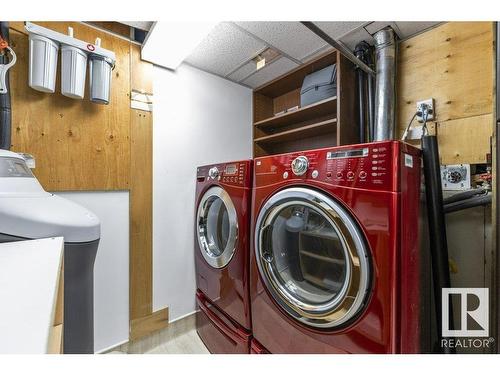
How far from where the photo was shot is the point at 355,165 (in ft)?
2.68

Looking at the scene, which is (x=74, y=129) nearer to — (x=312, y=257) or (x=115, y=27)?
(x=115, y=27)

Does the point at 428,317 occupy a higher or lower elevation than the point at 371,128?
lower

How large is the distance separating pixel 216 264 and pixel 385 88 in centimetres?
159

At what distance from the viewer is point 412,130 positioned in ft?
4.73

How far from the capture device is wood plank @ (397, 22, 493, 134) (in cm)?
122

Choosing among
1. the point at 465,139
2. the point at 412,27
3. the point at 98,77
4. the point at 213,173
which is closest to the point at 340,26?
the point at 412,27

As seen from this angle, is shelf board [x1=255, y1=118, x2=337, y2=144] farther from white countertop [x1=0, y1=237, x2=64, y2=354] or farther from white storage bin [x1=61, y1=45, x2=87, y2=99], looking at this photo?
white countertop [x1=0, y1=237, x2=64, y2=354]

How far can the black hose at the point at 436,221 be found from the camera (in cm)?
102

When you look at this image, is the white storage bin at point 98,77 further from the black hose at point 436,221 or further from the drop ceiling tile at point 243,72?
the black hose at point 436,221

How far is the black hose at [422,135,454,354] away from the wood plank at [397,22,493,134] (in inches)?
19.2

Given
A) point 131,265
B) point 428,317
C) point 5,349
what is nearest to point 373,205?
point 428,317

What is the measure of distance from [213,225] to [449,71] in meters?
1.79

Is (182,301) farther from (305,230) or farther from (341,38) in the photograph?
(341,38)

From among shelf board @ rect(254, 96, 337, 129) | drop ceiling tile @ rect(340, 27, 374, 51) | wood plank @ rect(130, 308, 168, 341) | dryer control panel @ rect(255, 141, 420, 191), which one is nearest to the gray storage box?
shelf board @ rect(254, 96, 337, 129)
